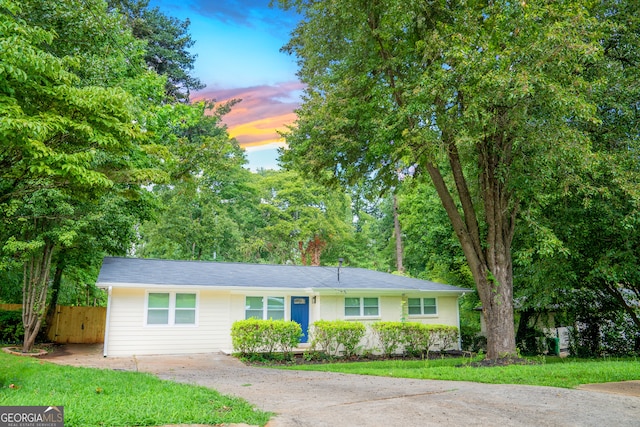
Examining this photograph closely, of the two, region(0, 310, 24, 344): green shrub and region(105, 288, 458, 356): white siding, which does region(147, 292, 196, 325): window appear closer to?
region(105, 288, 458, 356): white siding

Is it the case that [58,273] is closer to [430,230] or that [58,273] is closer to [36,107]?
[36,107]

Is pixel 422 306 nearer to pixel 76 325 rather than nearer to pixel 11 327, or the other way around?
pixel 76 325

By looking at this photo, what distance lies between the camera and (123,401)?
5258mm

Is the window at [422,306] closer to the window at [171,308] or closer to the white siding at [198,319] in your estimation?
the white siding at [198,319]

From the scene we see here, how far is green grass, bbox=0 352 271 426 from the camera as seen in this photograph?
4.60 meters

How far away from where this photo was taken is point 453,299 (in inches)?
703

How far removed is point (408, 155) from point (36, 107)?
748 cm

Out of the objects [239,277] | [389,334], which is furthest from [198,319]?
[389,334]

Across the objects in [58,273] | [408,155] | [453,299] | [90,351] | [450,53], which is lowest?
[90,351]

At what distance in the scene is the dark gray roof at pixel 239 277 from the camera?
46.7 ft

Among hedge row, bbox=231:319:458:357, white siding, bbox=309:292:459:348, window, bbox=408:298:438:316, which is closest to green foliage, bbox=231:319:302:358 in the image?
hedge row, bbox=231:319:458:357

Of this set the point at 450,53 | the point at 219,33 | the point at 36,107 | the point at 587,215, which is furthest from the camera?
the point at 219,33

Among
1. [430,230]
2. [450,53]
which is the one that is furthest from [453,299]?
[450,53]

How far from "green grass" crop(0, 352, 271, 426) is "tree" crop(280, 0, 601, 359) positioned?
6878mm
